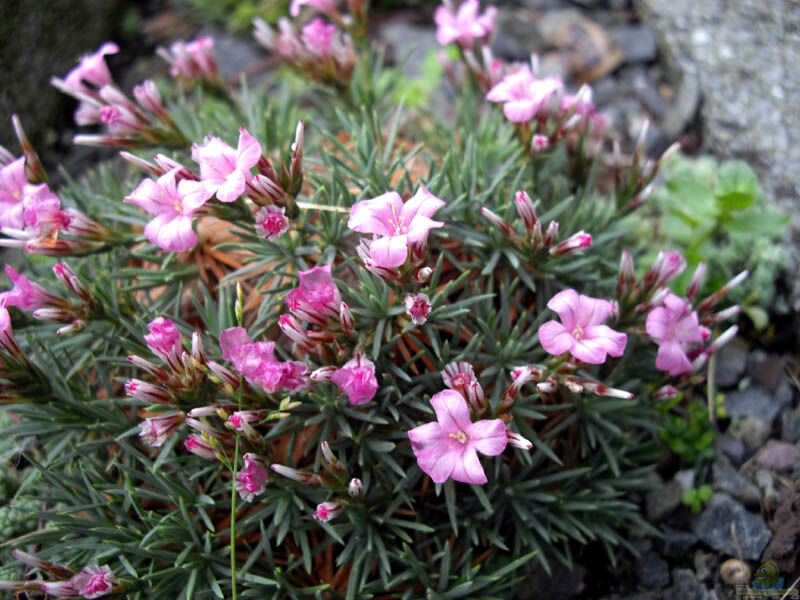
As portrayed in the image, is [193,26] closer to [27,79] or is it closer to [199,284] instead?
[27,79]

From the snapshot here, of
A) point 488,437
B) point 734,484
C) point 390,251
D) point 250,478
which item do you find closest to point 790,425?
point 734,484

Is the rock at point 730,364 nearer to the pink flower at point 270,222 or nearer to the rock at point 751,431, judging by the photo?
the rock at point 751,431

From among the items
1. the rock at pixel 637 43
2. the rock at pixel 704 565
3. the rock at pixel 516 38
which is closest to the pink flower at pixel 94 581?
the rock at pixel 704 565

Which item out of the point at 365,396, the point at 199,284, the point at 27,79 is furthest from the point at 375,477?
the point at 27,79

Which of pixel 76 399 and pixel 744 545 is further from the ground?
pixel 76 399

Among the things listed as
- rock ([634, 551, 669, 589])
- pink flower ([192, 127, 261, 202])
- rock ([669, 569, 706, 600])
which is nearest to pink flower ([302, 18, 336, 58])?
pink flower ([192, 127, 261, 202])

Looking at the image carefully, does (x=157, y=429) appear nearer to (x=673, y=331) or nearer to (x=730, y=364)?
(x=673, y=331)

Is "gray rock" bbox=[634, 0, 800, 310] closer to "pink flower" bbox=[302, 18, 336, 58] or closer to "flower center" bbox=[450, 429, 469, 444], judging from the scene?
"flower center" bbox=[450, 429, 469, 444]
